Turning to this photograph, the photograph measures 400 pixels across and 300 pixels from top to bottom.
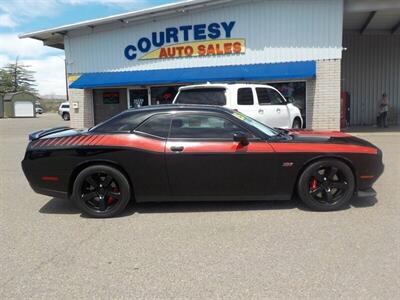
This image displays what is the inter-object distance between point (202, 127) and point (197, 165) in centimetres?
55

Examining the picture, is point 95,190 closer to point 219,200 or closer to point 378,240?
point 219,200

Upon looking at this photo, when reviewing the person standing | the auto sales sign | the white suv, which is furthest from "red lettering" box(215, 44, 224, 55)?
the person standing

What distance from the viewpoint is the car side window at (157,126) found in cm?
557

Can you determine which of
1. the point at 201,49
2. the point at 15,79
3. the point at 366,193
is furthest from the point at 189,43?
the point at 15,79

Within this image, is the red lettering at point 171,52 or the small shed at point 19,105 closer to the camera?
the red lettering at point 171,52

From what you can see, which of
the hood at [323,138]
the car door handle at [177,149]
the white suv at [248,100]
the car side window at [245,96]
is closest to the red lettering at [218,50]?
the white suv at [248,100]

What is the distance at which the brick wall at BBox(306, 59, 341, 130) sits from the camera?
49.1 feet

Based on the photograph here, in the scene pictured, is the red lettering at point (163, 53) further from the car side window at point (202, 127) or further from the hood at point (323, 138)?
the car side window at point (202, 127)

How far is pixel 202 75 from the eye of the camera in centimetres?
1553

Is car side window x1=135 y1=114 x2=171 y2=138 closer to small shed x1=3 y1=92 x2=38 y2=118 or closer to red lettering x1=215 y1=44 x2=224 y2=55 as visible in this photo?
red lettering x1=215 y1=44 x2=224 y2=55

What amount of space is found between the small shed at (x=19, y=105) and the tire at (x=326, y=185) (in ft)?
158

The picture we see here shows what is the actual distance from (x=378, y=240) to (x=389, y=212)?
3.78ft

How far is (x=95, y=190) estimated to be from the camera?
556 cm

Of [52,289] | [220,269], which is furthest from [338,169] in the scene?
[52,289]
